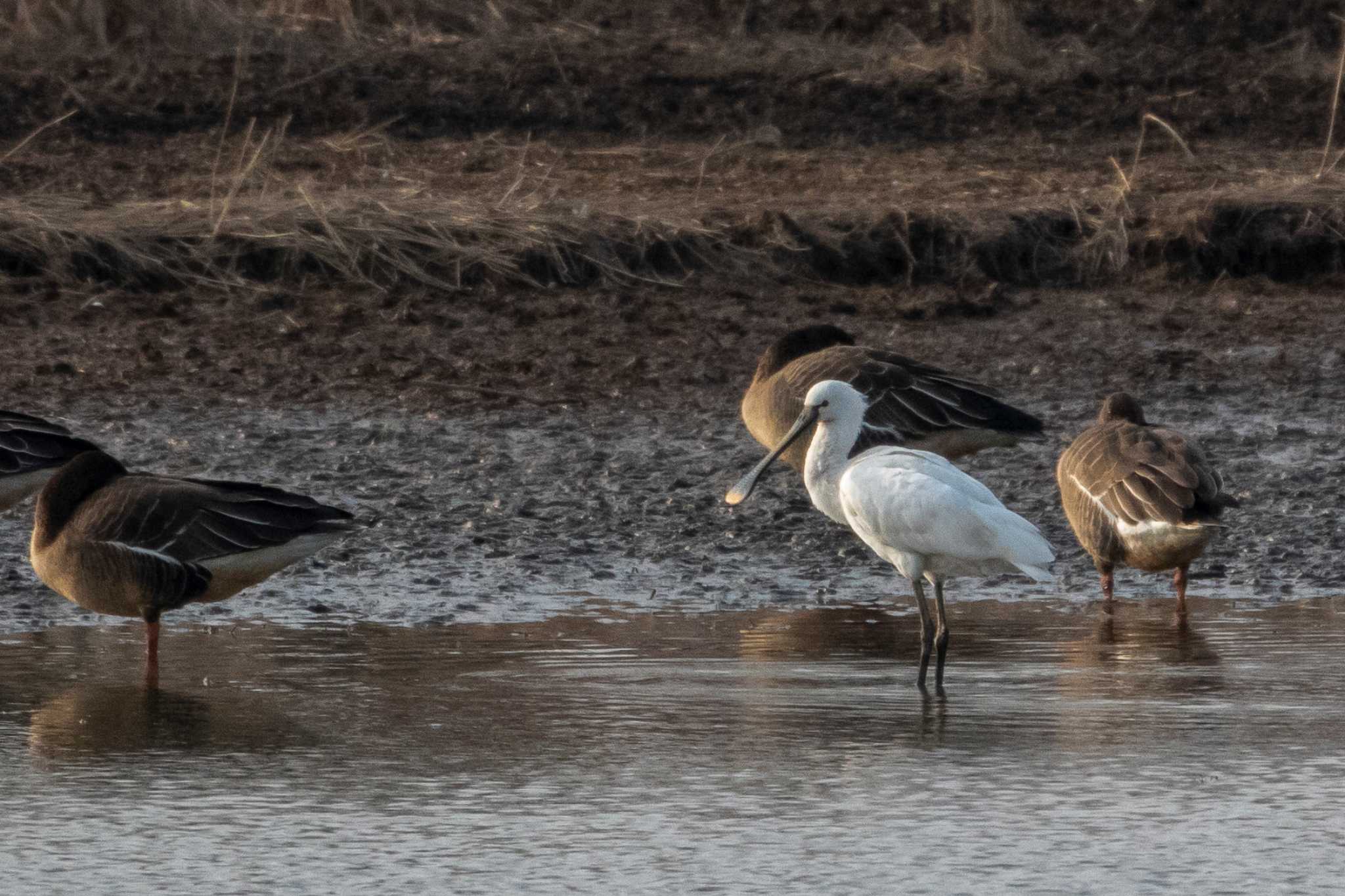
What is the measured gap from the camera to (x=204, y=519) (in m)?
8.09

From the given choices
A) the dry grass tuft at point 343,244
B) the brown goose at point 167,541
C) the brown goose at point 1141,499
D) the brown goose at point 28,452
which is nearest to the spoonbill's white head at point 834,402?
the brown goose at point 1141,499

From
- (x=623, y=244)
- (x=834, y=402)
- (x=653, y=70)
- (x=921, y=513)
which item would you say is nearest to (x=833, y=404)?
(x=834, y=402)

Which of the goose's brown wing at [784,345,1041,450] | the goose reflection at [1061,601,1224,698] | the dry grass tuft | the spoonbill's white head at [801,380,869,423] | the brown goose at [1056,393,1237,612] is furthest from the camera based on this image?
the dry grass tuft

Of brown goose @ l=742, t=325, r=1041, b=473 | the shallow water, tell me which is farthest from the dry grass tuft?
the shallow water

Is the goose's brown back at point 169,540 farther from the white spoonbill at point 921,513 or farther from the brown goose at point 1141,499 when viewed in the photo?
the brown goose at point 1141,499

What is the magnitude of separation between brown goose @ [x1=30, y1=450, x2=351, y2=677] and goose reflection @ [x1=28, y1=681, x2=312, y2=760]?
1.92 feet

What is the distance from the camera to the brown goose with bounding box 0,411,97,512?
924 cm

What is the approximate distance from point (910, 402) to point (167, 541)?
405 cm

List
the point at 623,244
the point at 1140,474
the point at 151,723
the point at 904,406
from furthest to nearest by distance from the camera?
the point at 623,244
the point at 904,406
the point at 1140,474
the point at 151,723

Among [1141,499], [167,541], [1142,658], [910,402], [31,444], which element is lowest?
[1142,658]

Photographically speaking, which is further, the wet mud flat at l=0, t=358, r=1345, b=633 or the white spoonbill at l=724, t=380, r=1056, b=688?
the wet mud flat at l=0, t=358, r=1345, b=633

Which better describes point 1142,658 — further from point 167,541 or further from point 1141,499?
point 167,541

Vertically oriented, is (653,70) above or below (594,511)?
above

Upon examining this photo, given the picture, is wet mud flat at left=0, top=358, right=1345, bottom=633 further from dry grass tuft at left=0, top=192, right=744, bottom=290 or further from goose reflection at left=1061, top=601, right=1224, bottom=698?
dry grass tuft at left=0, top=192, right=744, bottom=290
